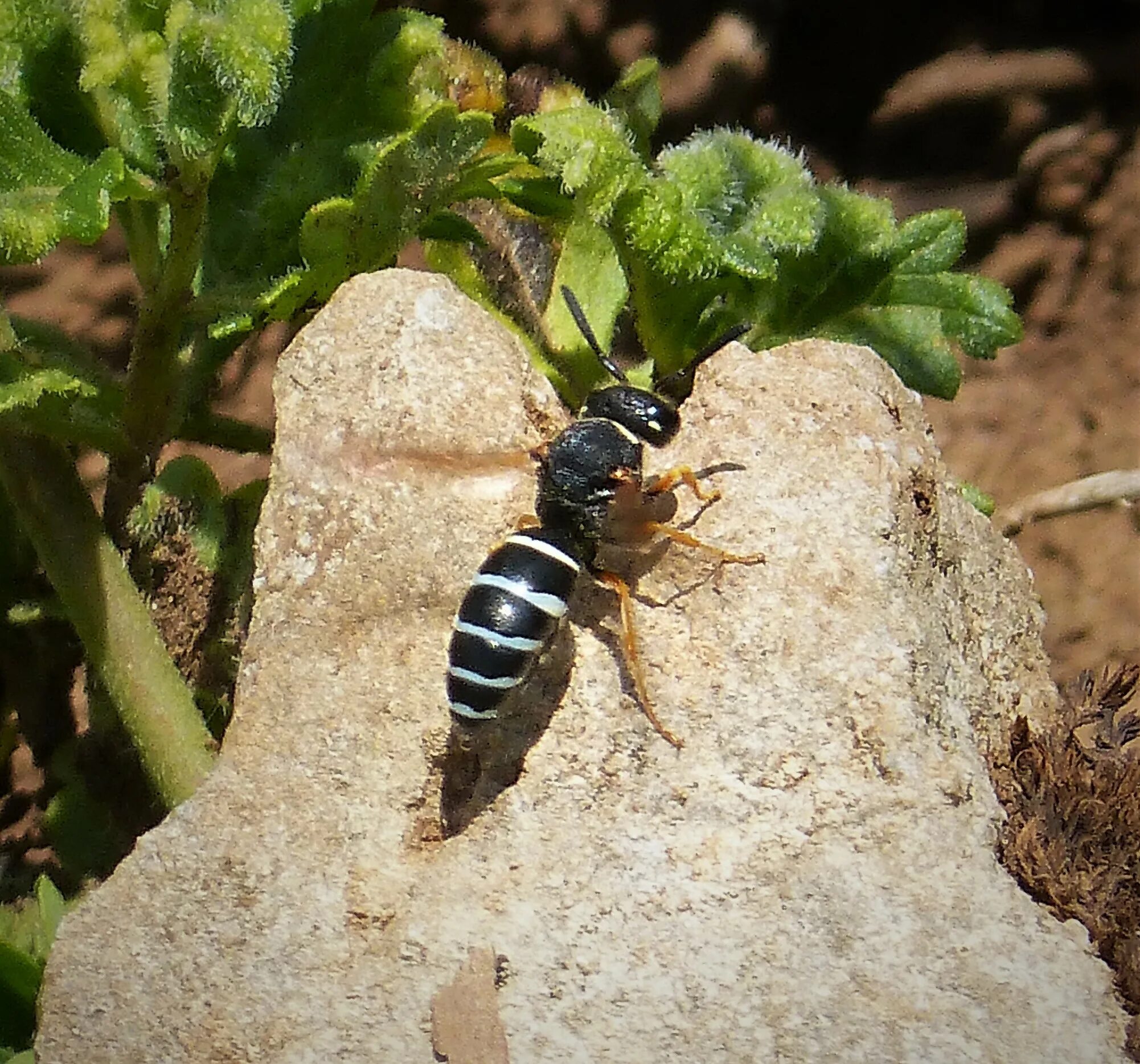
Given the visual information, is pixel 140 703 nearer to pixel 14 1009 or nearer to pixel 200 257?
pixel 14 1009

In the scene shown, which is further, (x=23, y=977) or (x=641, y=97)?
(x=641, y=97)

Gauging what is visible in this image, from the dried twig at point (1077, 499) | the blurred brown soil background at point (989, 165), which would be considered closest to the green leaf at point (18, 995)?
the blurred brown soil background at point (989, 165)

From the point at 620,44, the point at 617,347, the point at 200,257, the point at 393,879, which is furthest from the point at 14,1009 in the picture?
the point at 620,44

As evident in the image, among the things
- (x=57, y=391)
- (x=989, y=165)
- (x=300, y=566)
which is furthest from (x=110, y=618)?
(x=989, y=165)

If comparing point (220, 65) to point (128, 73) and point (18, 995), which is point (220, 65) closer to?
point (128, 73)

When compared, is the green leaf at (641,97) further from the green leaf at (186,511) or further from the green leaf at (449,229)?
the green leaf at (186,511)

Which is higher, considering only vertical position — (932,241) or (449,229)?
(449,229)

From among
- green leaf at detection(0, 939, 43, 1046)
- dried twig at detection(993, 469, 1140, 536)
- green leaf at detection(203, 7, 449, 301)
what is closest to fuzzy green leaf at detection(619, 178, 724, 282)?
green leaf at detection(203, 7, 449, 301)

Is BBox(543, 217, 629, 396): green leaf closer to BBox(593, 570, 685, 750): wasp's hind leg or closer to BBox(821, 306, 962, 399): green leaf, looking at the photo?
BBox(821, 306, 962, 399): green leaf
